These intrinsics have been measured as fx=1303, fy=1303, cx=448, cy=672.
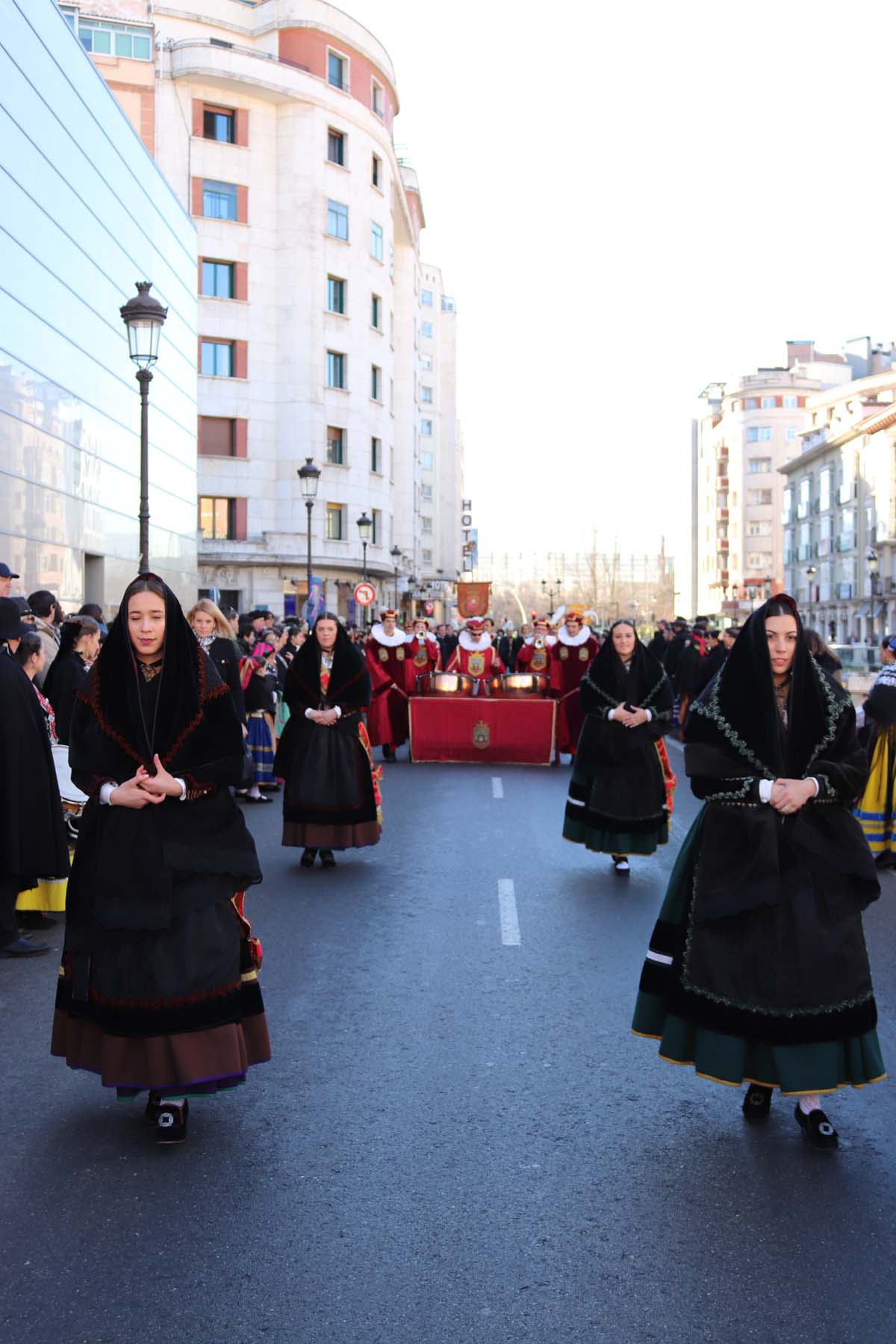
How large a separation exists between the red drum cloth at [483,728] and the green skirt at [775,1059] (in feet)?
44.8

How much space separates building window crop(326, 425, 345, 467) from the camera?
1940 inches

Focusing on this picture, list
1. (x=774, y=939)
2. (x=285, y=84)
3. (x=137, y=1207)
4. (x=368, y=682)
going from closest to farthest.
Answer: (x=137, y=1207) → (x=774, y=939) → (x=368, y=682) → (x=285, y=84)

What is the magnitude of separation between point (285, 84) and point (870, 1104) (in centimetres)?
4724

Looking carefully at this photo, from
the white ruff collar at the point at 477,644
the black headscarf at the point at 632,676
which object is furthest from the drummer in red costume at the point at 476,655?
the black headscarf at the point at 632,676

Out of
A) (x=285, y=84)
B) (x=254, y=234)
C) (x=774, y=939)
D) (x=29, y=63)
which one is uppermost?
(x=285, y=84)

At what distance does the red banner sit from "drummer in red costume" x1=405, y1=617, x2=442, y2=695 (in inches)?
206

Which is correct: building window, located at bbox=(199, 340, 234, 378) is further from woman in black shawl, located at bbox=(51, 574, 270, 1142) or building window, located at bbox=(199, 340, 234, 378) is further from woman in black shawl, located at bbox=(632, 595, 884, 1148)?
woman in black shawl, located at bbox=(632, 595, 884, 1148)

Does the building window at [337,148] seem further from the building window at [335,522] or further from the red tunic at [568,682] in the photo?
the red tunic at [568,682]

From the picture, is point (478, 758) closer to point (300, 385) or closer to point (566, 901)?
point (566, 901)

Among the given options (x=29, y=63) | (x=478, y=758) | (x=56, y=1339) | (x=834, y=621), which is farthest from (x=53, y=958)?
(x=834, y=621)

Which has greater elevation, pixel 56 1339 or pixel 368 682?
pixel 368 682

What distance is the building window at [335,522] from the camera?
4903 centimetres

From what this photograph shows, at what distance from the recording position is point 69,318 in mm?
20516

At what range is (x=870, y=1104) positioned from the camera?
507 cm
